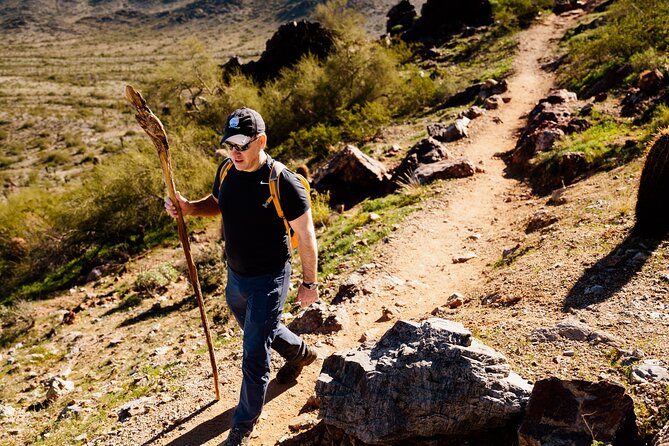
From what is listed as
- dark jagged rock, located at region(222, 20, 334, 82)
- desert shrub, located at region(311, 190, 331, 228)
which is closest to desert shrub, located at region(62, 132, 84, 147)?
dark jagged rock, located at region(222, 20, 334, 82)

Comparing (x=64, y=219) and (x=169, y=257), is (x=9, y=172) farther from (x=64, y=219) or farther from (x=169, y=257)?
(x=169, y=257)

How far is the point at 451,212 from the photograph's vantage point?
874cm

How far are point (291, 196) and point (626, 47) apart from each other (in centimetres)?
1710

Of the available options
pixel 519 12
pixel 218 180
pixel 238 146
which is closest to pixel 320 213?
pixel 218 180

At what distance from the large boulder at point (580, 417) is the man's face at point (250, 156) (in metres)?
2.38

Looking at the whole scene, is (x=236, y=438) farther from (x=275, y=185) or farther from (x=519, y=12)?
(x=519, y=12)

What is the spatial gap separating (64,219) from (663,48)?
1933cm

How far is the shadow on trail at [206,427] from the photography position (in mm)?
4062

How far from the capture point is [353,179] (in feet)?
37.6

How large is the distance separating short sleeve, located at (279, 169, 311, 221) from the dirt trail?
74.4 inches

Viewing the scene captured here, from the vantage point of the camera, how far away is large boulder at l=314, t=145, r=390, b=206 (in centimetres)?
1132

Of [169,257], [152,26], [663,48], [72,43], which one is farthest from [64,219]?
[152,26]

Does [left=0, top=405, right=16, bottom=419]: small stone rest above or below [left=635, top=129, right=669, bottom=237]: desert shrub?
below

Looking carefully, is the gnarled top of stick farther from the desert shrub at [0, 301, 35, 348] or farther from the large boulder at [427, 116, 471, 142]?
the large boulder at [427, 116, 471, 142]
